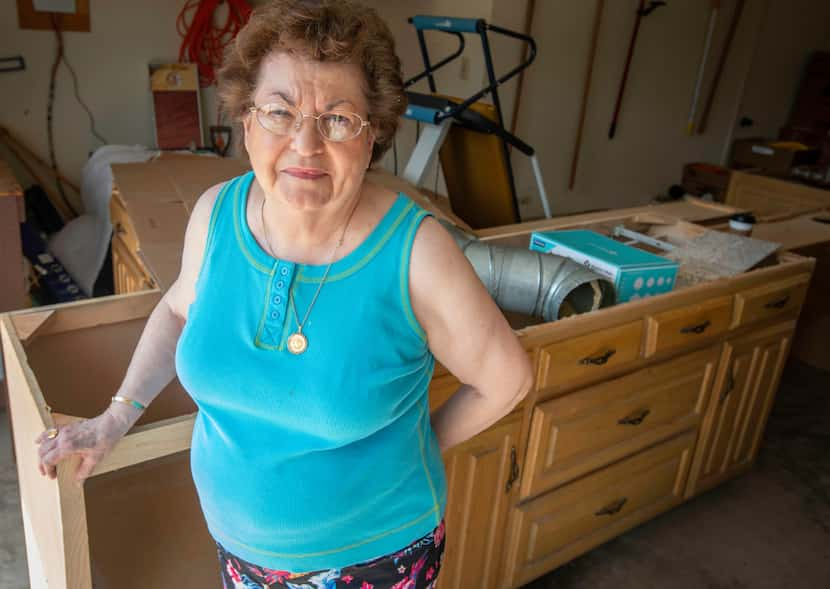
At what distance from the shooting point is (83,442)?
976 mm

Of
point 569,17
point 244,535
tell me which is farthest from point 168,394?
point 569,17

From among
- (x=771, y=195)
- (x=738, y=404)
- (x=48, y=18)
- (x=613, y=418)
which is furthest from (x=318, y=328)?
(x=771, y=195)

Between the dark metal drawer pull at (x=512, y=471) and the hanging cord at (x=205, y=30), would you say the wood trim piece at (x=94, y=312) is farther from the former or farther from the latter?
the hanging cord at (x=205, y=30)

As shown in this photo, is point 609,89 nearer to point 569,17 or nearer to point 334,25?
point 569,17

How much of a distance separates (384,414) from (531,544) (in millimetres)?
1049

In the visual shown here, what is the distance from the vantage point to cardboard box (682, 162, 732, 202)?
14.9ft

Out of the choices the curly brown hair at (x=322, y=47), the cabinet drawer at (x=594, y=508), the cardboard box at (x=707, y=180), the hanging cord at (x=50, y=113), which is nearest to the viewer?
the curly brown hair at (x=322, y=47)

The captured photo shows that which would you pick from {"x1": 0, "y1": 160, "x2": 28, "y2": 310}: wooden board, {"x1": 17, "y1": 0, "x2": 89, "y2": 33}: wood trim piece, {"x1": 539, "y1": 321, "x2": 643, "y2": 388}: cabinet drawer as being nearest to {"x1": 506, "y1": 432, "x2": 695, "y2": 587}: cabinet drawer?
{"x1": 539, "y1": 321, "x2": 643, "y2": 388}: cabinet drawer

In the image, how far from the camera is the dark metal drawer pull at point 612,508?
6.23 ft

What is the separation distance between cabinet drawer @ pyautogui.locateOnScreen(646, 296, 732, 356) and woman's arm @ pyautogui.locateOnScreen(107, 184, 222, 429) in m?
1.11

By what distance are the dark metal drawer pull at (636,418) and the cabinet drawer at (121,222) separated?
146cm

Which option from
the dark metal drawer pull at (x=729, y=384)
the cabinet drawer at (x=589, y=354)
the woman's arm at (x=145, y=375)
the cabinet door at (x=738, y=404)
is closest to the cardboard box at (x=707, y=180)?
the cabinet door at (x=738, y=404)

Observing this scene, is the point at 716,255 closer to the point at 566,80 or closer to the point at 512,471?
the point at 512,471

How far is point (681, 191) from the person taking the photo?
4.90 metres
